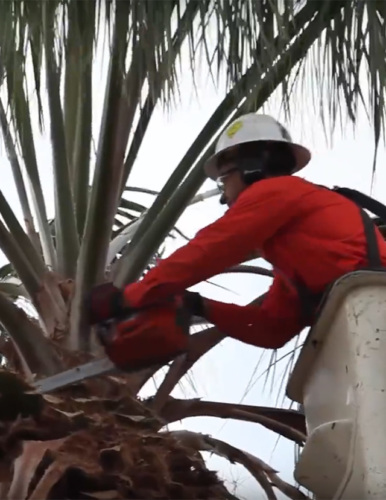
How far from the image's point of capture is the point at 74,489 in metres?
2.26

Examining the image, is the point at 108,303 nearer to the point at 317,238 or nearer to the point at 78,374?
the point at 78,374

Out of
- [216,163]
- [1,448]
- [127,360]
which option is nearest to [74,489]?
[1,448]

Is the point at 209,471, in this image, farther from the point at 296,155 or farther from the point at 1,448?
the point at 296,155

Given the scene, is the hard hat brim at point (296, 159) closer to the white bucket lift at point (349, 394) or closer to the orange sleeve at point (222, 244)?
the orange sleeve at point (222, 244)

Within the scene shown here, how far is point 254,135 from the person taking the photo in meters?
2.72

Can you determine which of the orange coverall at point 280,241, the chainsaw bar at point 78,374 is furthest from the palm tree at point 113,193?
the orange coverall at point 280,241

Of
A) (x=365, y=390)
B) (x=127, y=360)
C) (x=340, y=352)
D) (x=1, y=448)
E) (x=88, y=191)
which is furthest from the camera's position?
(x=88, y=191)

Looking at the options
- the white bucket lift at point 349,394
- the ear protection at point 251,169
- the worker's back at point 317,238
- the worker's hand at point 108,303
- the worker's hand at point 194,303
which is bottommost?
the white bucket lift at point 349,394

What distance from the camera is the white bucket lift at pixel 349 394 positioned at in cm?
190

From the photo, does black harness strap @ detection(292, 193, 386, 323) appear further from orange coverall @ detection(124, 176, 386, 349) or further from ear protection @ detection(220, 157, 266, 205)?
ear protection @ detection(220, 157, 266, 205)

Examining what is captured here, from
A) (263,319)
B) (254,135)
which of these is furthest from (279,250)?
(254,135)

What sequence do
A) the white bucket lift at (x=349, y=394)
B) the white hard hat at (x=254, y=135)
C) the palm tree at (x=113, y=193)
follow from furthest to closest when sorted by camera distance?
the white hard hat at (x=254, y=135), the palm tree at (x=113, y=193), the white bucket lift at (x=349, y=394)

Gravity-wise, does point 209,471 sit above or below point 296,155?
below

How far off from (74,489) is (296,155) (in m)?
1.15
